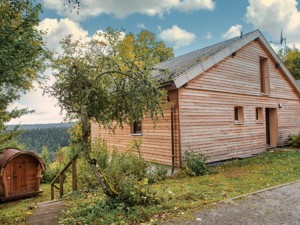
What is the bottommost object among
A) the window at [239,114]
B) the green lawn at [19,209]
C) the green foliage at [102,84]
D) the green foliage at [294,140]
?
the green lawn at [19,209]

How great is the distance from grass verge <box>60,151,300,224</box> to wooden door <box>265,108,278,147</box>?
4.63m

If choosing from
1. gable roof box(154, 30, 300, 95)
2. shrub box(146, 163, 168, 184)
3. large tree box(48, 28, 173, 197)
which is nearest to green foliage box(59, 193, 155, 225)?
large tree box(48, 28, 173, 197)

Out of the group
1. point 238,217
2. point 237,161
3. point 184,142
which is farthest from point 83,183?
point 237,161

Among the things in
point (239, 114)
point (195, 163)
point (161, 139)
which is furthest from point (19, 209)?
point (239, 114)

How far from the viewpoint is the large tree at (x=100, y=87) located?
5121 millimetres

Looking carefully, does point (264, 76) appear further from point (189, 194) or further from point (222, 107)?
point (189, 194)

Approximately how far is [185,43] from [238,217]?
21.5m

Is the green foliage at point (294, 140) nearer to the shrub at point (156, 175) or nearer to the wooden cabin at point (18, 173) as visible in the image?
the shrub at point (156, 175)

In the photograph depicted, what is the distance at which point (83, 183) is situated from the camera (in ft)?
26.1

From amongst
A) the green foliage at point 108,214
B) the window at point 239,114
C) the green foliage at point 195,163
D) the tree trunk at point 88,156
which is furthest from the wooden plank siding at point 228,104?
the green foliage at point 108,214

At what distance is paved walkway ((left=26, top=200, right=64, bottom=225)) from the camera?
4613 millimetres

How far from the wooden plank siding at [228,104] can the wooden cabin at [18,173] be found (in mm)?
6875

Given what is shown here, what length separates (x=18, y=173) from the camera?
10.4 meters

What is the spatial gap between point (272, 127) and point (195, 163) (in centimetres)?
901
